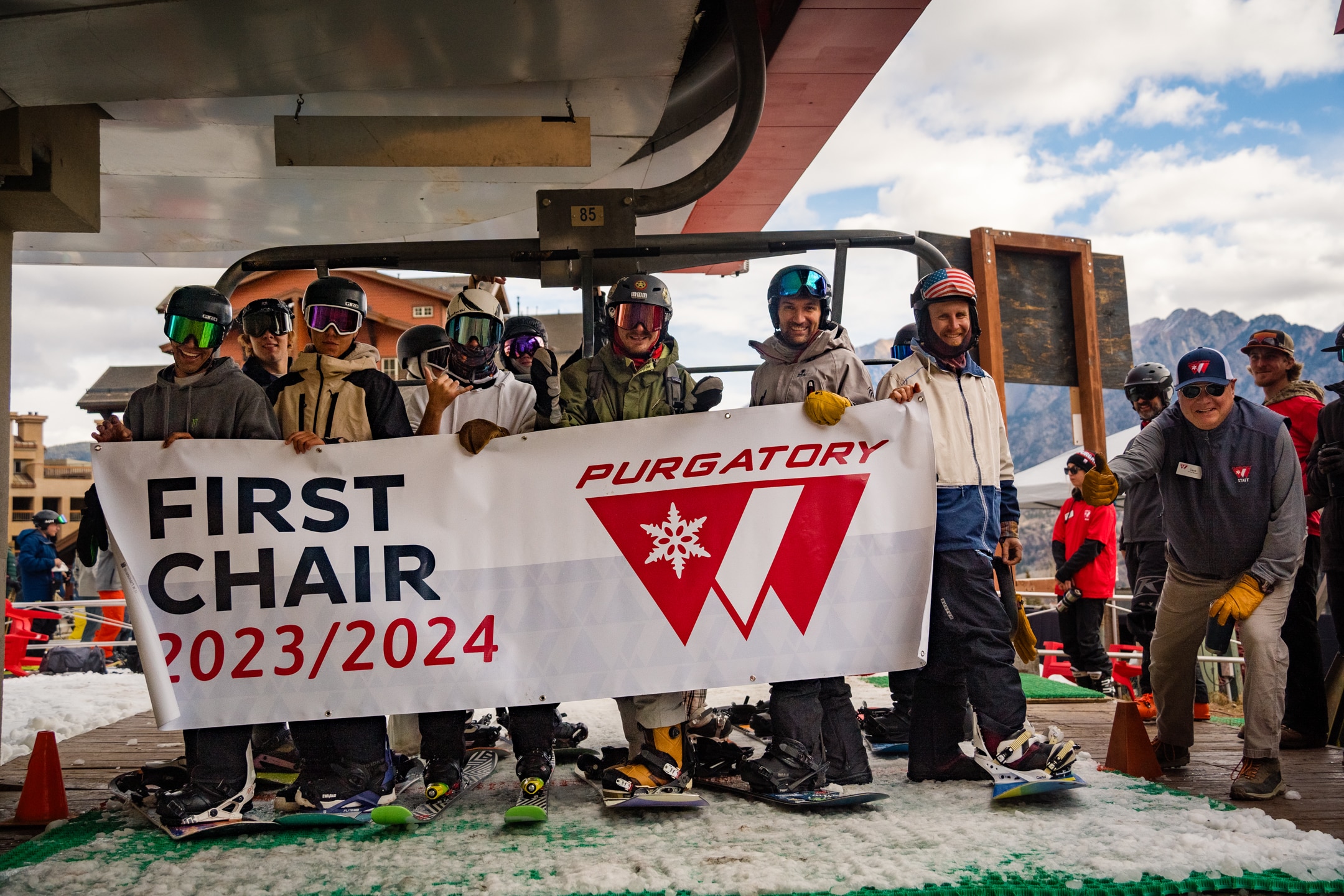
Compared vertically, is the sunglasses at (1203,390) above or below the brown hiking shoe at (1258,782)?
above

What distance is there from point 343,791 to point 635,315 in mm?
2316

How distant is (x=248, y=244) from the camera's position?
8.68 m

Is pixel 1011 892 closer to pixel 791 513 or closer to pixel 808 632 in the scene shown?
pixel 808 632

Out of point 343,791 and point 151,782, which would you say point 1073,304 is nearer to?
point 343,791

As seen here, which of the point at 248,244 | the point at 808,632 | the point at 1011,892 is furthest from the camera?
the point at 248,244

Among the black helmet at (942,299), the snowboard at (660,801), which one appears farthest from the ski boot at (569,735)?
the black helmet at (942,299)

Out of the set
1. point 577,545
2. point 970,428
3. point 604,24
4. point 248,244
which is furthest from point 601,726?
point 248,244

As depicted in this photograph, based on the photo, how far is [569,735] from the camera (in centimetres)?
537

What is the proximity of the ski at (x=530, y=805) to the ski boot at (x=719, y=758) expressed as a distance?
0.74m

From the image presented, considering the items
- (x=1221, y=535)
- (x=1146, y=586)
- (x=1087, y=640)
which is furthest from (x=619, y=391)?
(x=1087, y=640)

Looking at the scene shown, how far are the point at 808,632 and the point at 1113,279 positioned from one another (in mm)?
3771

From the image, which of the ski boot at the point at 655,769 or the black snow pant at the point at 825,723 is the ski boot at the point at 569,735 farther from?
the black snow pant at the point at 825,723

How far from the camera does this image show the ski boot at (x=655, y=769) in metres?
3.92

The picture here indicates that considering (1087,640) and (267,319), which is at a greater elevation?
(267,319)
